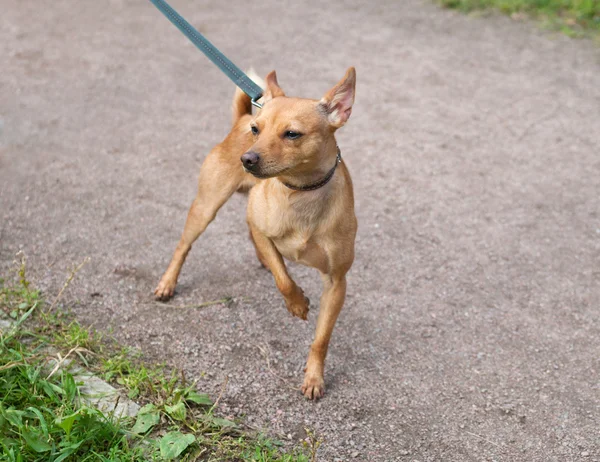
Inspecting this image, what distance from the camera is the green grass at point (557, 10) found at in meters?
8.62

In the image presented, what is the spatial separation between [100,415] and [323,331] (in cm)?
115

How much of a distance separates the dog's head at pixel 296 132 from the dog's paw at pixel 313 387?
45.2 inches

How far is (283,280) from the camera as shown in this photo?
11.4 feet

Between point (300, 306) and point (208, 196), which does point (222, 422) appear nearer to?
point (300, 306)

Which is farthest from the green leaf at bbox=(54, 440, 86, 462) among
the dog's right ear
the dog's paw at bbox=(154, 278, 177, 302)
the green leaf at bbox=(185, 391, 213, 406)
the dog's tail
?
the dog's tail

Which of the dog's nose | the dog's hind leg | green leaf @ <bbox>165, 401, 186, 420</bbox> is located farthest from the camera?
the dog's hind leg

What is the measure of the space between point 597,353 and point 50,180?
3959 mm

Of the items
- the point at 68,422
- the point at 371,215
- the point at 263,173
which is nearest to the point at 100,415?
the point at 68,422

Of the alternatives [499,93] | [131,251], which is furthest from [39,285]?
[499,93]

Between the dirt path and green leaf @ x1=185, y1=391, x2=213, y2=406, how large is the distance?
14 centimetres

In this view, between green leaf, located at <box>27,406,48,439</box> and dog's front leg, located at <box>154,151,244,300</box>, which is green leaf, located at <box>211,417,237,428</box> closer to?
green leaf, located at <box>27,406,48,439</box>

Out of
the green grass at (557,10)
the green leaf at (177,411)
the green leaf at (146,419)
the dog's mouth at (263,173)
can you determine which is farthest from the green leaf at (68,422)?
the green grass at (557,10)

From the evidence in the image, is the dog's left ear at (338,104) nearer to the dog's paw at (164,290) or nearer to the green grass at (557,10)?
the dog's paw at (164,290)

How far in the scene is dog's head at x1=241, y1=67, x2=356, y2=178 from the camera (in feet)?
9.57
